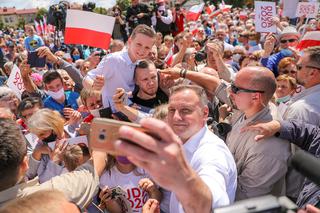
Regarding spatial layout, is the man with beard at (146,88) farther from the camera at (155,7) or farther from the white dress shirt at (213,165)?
the camera at (155,7)

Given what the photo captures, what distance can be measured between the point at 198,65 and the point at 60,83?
2055mm

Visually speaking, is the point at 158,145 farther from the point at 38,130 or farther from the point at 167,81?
the point at 167,81

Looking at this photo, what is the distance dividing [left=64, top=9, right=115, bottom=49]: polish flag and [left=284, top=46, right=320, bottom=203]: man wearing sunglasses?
2.36 metres

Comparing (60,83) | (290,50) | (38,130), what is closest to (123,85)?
(60,83)

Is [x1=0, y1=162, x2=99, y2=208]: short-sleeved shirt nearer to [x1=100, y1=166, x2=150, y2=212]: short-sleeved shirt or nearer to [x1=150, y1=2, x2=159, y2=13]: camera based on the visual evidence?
[x1=100, y1=166, x2=150, y2=212]: short-sleeved shirt

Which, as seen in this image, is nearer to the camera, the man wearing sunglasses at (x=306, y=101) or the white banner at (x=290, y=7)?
the man wearing sunglasses at (x=306, y=101)

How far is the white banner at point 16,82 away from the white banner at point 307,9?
6.00 m

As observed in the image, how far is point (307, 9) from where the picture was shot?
7.25 m

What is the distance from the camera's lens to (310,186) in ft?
6.56

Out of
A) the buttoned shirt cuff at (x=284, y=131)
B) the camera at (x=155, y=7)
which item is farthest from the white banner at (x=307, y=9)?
the buttoned shirt cuff at (x=284, y=131)

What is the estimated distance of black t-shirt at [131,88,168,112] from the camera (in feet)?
11.3

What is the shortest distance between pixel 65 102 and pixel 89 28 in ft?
3.29

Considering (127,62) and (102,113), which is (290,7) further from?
(102,113)

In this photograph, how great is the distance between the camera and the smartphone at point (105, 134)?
3.15ft
